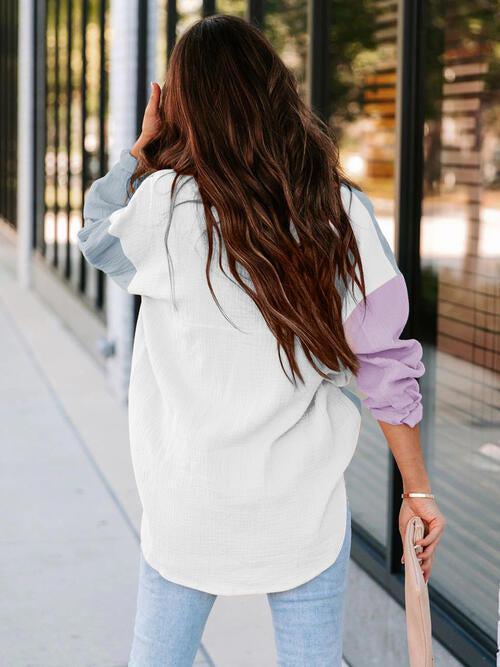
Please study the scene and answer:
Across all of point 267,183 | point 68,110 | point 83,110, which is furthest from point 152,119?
point 68,110

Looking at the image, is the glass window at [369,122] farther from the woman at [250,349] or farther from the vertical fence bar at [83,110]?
the vertical fence bar at [83,110]

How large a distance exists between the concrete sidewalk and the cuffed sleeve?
191 centimetres

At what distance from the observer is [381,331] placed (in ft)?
6.76

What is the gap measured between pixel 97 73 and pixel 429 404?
7081 millimetres

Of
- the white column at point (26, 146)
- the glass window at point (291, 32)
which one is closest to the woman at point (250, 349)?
the glass window at point (291, 32)

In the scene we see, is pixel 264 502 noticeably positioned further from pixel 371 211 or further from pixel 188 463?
pixel 371 211

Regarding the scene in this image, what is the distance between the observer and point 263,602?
424cm

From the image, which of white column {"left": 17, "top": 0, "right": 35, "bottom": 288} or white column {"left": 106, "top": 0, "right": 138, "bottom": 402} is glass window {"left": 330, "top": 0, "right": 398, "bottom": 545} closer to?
white column {"left": 106, "top": 0, "right": 138, "bottom": 402}

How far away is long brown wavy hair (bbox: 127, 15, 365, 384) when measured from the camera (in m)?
1.96

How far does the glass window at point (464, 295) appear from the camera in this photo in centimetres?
355

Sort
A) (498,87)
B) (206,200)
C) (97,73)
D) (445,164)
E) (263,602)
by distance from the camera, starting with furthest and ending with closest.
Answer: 1. (97,73)
2. (263,602)
3. (445,164)
4. (498,87)
5. (206,200)

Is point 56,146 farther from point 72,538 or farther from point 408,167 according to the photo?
point 408,167

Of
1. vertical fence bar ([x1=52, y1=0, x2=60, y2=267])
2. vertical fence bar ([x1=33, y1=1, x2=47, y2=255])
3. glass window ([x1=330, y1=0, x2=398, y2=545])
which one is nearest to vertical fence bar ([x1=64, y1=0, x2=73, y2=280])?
vertical fence bar ([x1=52, y1=0, x2=60, y2=267])

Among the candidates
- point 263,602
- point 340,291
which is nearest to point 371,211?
point 340,291
